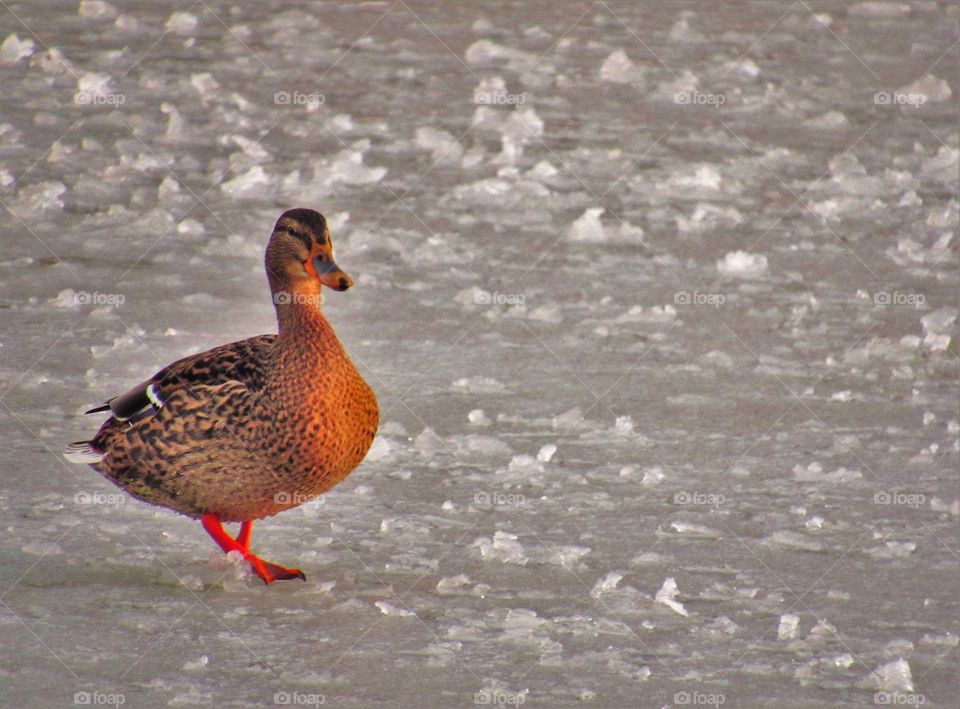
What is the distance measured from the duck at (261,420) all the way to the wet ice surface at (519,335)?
0.26 metres

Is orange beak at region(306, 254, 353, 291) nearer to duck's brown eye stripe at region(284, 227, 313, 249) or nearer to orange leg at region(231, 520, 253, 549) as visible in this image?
duck's brown eye stripe at region(284, 227, 313, 249)

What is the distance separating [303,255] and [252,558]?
882 millimetres

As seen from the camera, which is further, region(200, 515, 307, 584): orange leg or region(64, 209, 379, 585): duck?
region(200, 515, 307, 584): orange leg

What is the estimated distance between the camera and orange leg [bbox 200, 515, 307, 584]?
414cm

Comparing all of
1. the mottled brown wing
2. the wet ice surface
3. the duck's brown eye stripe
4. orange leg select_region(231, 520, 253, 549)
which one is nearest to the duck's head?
the duck's brown eye stripe

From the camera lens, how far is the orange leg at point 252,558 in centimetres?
414

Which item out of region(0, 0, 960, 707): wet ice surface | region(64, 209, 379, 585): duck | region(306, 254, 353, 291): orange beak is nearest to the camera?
region(0, 0, 960, 707): wet ice surface

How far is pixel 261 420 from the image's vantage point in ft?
13.2

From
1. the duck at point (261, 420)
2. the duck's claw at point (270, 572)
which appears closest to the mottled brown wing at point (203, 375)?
the duck at point (261, 420)

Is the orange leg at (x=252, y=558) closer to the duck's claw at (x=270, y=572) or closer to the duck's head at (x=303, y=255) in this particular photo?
the duck's claw at (x=270, y=572)

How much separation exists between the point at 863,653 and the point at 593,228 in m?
3.65

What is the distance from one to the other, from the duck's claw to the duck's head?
784 millimetres

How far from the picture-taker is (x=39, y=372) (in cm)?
546

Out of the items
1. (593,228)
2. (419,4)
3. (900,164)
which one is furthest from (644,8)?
(593,228)
